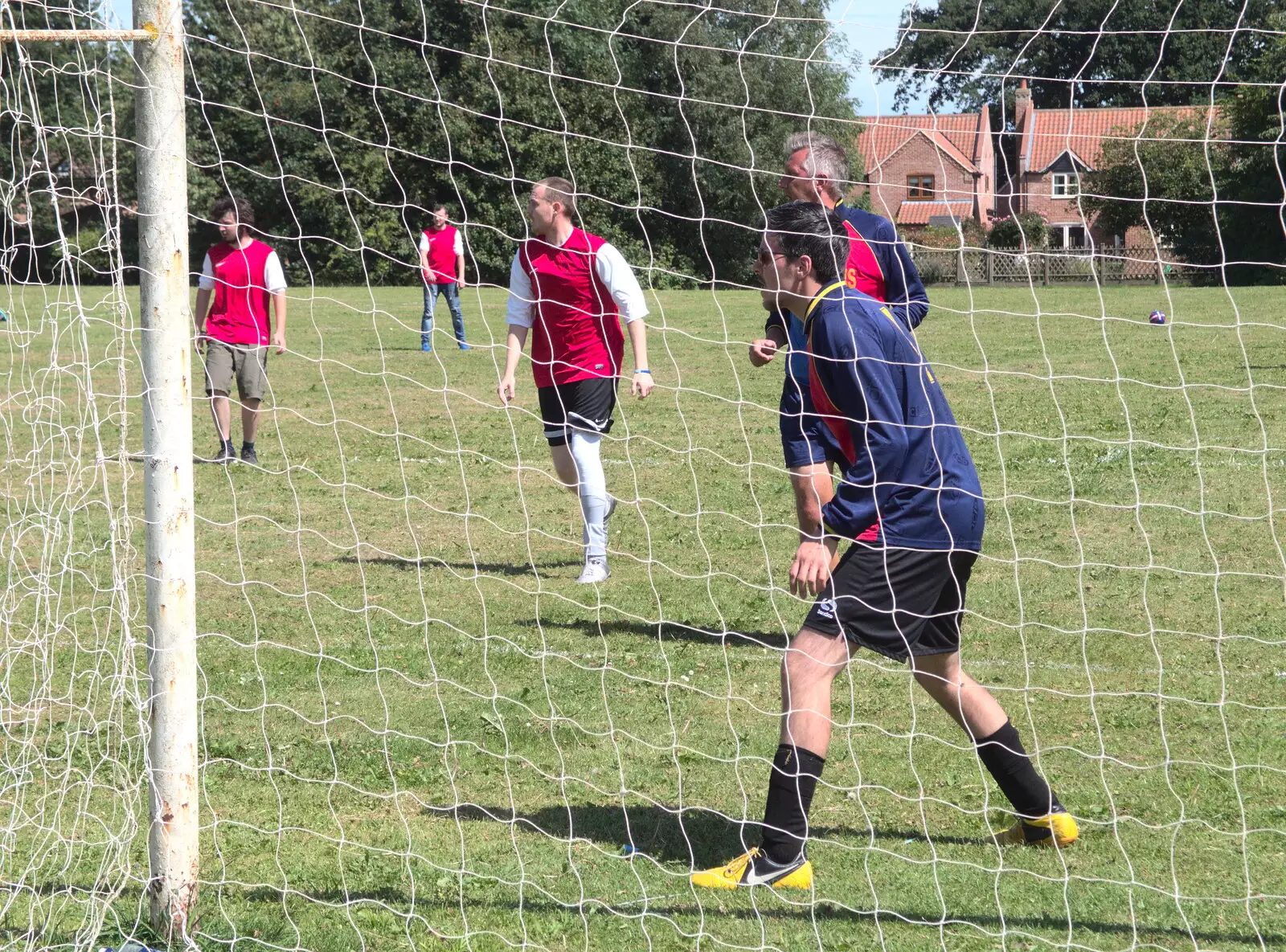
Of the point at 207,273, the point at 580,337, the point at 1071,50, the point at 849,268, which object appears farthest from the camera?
the point at 1071,50

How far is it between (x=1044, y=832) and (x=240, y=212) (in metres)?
6.52

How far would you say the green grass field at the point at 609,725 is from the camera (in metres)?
3.50

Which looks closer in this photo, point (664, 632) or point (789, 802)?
point (789, 802)

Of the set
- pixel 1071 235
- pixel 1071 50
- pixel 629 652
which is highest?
pixel 1071 50

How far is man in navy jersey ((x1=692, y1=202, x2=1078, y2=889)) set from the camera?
350 centimetres

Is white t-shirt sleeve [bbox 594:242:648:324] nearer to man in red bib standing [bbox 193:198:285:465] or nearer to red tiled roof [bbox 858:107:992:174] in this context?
red tiled roof [bbox 858:107:992:174]

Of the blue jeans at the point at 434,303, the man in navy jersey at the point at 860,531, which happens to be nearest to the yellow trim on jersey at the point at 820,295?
the man in navy jersey at the point at 860,531

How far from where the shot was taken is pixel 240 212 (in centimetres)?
854

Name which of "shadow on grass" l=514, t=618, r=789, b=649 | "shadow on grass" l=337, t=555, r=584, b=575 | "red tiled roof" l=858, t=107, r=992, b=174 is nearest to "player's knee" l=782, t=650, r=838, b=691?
"red tiled roof" l=858, t=107, r=992, b=174

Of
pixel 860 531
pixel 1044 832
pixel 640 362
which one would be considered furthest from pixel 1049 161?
pixel 1044 832

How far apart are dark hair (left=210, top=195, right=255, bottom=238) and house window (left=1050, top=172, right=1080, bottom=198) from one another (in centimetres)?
496

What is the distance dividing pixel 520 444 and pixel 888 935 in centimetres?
794

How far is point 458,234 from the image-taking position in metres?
17.0

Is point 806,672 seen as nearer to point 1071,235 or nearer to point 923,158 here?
point 923,158
